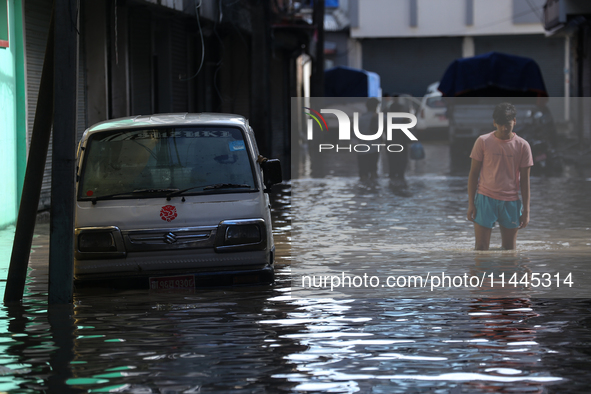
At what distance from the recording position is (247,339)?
6.21 metres

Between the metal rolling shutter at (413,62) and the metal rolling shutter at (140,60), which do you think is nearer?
the metal rolling shutter at (140,60)

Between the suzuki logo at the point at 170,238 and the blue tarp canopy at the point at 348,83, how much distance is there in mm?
29070

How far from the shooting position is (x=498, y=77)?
26.3 meters

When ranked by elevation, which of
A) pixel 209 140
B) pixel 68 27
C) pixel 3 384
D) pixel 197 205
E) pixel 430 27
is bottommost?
pixel 3 384

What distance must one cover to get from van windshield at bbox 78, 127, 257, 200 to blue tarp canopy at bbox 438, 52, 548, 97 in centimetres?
1925

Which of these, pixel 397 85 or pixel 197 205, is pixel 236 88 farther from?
pixel 397 85

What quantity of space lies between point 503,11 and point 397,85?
22.4ft

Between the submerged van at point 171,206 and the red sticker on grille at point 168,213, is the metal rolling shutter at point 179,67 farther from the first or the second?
the red sticker on grille at point 168,213

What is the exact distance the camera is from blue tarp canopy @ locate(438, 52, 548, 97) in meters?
25.9

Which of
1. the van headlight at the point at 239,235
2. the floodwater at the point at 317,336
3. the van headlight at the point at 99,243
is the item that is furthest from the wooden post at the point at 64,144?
A: the van headlight at the point at 239,235

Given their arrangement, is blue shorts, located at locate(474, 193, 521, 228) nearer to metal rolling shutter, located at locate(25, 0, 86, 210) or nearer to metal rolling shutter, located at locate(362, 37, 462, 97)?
metal rolling shutter, located at locate(25, 0, 86, 210)

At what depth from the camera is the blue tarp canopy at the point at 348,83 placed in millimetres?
36219

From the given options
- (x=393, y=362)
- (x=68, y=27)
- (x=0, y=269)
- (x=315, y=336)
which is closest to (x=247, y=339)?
(x=315, y=336)

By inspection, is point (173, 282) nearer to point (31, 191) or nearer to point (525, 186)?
point (31, 191)
